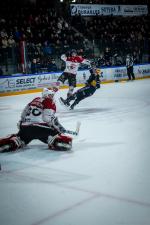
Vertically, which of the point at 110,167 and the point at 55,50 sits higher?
the point at 55,50

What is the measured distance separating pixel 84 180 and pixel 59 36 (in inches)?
582

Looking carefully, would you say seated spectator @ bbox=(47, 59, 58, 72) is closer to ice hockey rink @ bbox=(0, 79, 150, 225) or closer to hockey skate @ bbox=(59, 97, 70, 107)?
hockey skate @ bbox=(59, 97, 70, 107)

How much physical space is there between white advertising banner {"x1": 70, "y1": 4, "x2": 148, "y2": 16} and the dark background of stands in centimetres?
33

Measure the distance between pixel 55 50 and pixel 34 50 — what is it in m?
1.28

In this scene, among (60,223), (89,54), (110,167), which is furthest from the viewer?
(89,54)

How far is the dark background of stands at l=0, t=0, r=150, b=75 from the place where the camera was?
52.1ft

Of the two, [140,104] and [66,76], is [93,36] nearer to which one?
[66,76]

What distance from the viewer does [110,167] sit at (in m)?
4.77

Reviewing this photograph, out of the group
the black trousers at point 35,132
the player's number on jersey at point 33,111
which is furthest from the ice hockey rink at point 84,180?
the player's number on jersey at point 33,111

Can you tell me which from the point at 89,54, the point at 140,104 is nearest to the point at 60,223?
the point at 140,104

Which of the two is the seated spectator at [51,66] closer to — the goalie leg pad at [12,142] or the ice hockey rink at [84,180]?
the ice hockey rink at [84,180]

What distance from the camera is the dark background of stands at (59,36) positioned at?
52.1 ft

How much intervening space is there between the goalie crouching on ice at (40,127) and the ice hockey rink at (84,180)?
5.5 inches

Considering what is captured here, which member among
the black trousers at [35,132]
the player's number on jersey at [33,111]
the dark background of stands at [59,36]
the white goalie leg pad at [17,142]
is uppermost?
the dark background of stands at [59,36]
